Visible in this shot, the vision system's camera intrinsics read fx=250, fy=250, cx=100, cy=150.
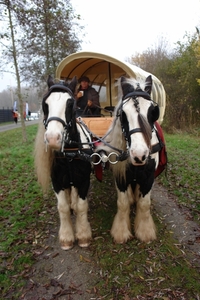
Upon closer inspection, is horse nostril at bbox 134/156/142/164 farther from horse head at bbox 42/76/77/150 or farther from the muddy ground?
the muddy ground

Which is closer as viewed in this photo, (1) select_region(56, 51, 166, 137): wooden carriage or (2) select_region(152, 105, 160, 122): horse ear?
(2) select_region(152, 105, 160, 122): horse ear

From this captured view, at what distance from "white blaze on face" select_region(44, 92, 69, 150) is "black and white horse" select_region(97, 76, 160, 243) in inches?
25.3

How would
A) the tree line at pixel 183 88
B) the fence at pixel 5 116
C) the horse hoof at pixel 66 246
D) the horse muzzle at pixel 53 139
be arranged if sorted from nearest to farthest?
the horse muzzle at pixel 53 139 < the horse hoof at pixel 66 246 < the tree line at pixel 183 88 < the fence at pixel 5 116

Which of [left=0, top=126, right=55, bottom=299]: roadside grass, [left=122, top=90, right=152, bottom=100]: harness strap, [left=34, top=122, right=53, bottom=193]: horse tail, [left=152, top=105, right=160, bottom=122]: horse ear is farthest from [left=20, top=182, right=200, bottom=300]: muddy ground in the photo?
[left=122, top=90, right=152, bottom=100]: harness strap

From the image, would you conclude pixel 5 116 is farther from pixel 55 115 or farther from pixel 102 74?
pixel 55 115

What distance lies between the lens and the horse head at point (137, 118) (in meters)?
2.43

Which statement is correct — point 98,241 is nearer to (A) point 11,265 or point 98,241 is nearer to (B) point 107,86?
(A) point 11,265

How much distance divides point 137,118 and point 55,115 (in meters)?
0.83

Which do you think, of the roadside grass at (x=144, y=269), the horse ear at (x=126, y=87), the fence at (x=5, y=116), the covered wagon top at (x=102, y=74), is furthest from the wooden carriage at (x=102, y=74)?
the fence at (x=5, y=116)

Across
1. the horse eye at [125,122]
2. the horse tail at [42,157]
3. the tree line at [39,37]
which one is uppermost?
the tree line at [39,37]

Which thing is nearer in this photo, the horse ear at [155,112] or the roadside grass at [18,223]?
the horse ear at [155,112]

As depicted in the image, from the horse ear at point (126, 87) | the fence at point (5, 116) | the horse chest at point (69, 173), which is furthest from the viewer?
the fence at point (5, 116)

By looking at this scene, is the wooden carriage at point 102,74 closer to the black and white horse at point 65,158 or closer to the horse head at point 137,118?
the black and white horse at point 65,158

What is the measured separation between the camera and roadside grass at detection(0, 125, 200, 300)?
8.75 ft
